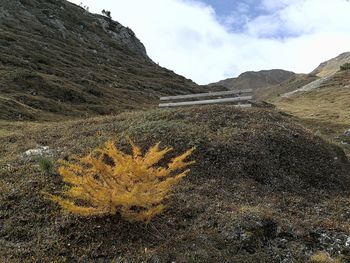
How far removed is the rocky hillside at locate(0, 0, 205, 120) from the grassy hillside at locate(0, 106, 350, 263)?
63.1 ft

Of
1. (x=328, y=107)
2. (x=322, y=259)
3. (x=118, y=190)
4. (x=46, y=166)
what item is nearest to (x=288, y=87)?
(x=328, y=107)

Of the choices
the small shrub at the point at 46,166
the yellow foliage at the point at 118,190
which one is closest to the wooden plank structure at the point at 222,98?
the small shrub at the point at 46,166

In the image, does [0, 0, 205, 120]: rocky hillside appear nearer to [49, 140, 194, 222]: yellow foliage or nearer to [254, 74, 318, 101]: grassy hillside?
[49, 140, 194, 222]: yellow foliage

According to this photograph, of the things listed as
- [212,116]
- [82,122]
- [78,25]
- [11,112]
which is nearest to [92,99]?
[11,112]

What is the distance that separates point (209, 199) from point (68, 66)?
61387mm

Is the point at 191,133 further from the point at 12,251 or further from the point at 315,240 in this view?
the point at 12,251

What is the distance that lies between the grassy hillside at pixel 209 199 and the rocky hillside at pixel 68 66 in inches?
757

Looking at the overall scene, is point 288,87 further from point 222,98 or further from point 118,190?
point 118,190

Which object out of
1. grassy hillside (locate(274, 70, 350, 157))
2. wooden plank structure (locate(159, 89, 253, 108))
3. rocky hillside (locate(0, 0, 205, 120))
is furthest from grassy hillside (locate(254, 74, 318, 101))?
wooden plank structure (locate(159, 89, 253, 108))

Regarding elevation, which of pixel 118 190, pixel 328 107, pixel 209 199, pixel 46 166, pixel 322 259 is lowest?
pixel 328 107

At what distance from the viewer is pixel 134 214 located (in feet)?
41.5

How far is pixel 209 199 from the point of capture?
49.9 ft

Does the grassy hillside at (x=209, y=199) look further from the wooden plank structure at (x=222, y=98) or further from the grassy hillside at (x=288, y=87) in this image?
the grassy hillside at (x=288, y=87)

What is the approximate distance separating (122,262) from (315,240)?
18.6ft
